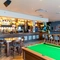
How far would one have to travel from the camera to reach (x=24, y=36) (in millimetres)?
9117

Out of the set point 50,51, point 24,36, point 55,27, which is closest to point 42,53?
point 50,51

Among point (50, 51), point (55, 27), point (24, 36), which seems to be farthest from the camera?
point (55, 27)

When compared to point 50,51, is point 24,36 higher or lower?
lower

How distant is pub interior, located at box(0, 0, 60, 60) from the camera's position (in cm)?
258

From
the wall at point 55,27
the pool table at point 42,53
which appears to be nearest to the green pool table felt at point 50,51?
the pool table at point 42,53

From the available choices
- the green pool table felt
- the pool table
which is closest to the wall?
the green pool table felt

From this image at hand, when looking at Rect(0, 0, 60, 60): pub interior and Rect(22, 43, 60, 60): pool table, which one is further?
Rect(0, 0, 60, 60): pub interior

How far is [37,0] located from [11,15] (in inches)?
142

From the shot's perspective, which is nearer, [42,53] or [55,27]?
[42,53]

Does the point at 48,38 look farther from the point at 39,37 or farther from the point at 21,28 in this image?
the point at 21,28

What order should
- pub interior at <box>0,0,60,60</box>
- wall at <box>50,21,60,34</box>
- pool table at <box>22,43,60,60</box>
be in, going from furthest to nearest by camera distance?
wall at <box>50,21,60,34</box>, pub interior at <box>0,0,60,60</box>, pool table at <box>22,43,60,60</box>

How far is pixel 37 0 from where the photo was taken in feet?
15.3

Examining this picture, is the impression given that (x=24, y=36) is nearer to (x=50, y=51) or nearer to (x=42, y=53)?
(x=50, y=51)

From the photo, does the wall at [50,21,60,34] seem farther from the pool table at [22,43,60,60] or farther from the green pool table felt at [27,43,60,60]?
the pool table at [22,43,60,60]
